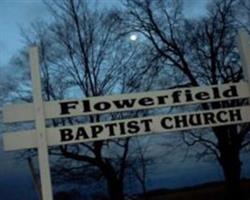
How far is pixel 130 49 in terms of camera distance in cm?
1698

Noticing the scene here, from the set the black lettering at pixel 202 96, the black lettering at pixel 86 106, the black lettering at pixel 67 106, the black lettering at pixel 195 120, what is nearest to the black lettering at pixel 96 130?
the black lettering at pixel 86 106

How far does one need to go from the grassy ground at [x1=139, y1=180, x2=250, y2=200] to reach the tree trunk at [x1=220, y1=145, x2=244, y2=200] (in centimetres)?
51

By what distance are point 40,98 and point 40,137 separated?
46 centimetres

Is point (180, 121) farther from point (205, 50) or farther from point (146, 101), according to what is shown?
point (205, 50)

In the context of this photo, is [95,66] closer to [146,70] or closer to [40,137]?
[146,70]

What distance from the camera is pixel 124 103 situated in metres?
6.21

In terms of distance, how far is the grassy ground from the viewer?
16000 millimetres

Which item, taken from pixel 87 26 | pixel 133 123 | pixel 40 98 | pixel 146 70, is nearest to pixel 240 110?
pixel 133 123

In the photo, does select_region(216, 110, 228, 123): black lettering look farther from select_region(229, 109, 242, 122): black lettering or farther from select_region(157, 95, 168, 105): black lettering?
select_region(157, 95, 168, 105): black lettering

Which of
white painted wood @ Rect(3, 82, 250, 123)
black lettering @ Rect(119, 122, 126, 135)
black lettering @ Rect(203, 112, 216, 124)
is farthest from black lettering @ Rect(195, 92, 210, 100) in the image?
black lettering @ Rect(119, 122, 126, 135)

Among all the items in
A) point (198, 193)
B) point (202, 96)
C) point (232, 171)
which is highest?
point (202, 96)

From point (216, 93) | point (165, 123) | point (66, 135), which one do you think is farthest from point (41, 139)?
point (216, 93)

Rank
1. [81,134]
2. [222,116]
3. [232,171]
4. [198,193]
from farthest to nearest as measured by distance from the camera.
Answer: [198,193] → [232,171] → [222,116] → [81,134]

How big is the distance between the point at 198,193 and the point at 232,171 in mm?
1406
